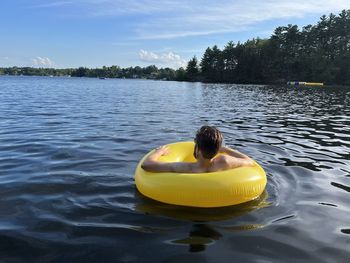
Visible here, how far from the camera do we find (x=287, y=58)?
9200cm

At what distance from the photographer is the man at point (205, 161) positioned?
5496 millimetres

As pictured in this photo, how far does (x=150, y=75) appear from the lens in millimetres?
180625

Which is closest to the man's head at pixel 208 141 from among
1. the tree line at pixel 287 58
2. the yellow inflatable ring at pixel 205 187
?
the yellow inflatable ring at pixel 205 187

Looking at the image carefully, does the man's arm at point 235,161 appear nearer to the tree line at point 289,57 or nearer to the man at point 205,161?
the man at point 205,161

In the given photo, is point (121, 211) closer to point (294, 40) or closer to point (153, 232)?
point (153, 232)

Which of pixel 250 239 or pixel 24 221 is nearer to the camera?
pixel 250 239

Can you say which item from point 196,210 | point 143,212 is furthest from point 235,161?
point 143,212

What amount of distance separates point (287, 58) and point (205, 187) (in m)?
92.4

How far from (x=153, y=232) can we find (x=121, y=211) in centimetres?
84

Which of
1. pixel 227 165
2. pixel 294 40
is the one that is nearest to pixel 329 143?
pixel 227 165

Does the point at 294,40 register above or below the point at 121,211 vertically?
above

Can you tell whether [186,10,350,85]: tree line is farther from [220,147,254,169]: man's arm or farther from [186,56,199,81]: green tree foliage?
[220,147,254,169]: man's arm

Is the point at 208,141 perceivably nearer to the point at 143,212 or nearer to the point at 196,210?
the point at 196,210

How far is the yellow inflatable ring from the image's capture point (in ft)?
17.8
